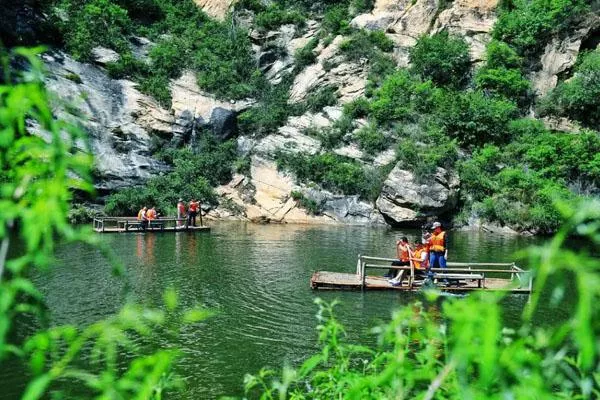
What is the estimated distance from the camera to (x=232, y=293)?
56.5ft

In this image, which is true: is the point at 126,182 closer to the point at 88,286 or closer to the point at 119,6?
the point at 119,6

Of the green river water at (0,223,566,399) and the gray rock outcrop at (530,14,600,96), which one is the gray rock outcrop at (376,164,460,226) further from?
the gray rock outcrop at (530,14,600,96)

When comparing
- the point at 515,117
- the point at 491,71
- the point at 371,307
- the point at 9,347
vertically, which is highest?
the point at 491,71

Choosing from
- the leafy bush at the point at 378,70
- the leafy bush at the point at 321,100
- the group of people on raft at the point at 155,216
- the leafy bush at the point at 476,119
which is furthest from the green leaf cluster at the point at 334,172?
the group of people on raft at the point at 155,216

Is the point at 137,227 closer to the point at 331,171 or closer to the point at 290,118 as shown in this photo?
the point at 331,171

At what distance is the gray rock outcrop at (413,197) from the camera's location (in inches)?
1515

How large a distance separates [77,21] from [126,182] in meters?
15.9

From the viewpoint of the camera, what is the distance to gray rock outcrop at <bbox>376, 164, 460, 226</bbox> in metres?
38.5

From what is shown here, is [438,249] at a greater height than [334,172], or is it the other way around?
[334,172]

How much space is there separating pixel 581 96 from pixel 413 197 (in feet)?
47.6

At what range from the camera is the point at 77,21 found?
155 feet

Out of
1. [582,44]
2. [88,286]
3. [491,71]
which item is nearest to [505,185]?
[491,71]

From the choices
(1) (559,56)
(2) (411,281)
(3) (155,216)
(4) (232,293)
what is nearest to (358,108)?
(1) (559,56)

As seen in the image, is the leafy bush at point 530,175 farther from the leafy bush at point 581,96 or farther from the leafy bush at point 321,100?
the leafy bush at point 321,100
